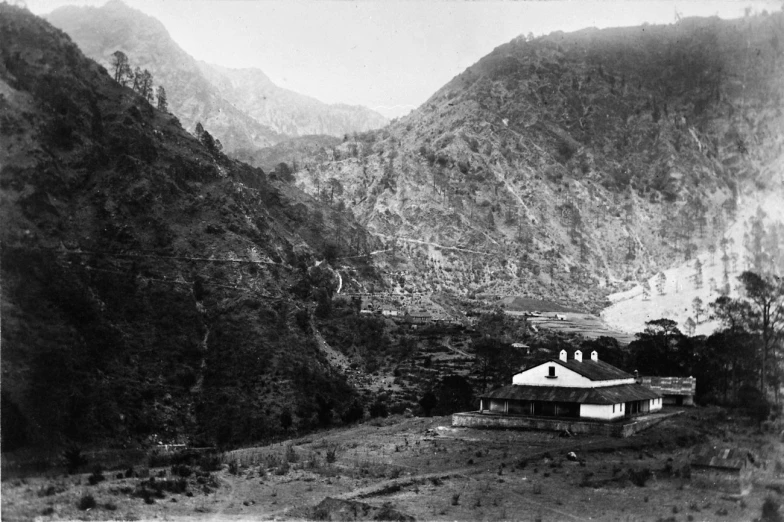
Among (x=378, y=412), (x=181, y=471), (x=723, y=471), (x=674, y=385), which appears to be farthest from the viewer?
(x=378, y=412)

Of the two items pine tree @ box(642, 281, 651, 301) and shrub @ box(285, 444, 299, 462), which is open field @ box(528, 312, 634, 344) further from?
shrub @ box(285, 444, 299, 462)

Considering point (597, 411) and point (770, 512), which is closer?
point (770, 512)

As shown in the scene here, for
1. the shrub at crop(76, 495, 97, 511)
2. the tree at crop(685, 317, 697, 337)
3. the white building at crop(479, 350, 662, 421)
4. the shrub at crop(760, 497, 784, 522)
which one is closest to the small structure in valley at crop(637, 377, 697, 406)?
the white building at crop(479, 350, 662, 421)

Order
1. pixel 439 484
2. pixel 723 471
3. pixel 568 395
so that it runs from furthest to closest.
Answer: pixel 568 395 < pixel 439 484 < pixel 723 471

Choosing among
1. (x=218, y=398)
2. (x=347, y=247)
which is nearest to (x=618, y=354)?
(x=218, y=398)

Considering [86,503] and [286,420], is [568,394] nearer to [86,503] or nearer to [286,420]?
[286,420]

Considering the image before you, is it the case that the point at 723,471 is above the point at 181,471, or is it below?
above

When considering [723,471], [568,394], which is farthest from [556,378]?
[723,471]
